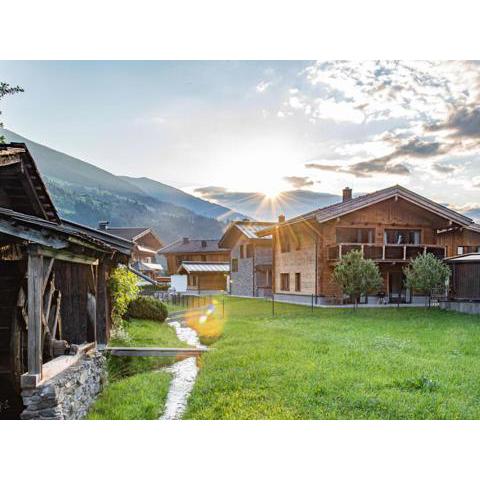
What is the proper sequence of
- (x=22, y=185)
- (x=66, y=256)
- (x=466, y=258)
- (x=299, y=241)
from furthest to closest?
1. (x=299, y=241)
2. (x=466, y=258)
3. (x=22, y=185)
4. (x=66, y=256)

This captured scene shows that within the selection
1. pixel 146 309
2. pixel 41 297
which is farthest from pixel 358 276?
pixel 41 297

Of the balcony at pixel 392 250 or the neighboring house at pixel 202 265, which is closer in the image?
the balcony at pixel 392 250

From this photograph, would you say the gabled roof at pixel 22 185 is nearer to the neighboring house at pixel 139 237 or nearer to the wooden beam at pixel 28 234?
the wooden beam at pixel 28 234

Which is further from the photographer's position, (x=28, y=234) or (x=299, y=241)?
(x=299, y=241)

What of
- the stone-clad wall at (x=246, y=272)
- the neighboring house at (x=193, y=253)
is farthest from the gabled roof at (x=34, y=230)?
the stone-clad wall at (x=246, y=272)

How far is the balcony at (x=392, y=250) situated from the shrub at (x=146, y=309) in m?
5.92

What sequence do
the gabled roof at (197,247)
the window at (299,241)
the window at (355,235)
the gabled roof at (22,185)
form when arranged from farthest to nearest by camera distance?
the gabled roof at (197,247)
the window at (299,241)
the window at (355,235)
the gabled roof at (22,185)

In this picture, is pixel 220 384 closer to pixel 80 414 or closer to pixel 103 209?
pixel 80 414

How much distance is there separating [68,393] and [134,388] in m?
1.96

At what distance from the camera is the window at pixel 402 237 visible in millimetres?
12805

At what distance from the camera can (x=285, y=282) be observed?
17672 millimetres

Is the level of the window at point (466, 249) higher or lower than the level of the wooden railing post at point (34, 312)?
higher

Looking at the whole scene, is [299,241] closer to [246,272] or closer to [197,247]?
[197,247]
